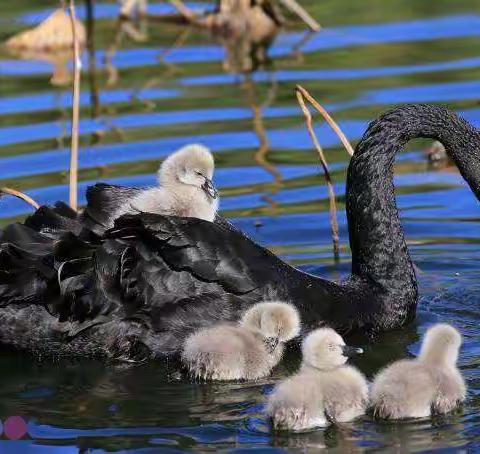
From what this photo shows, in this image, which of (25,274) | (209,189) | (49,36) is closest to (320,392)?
(209,189)

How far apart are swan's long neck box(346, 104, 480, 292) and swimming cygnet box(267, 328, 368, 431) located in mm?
1721

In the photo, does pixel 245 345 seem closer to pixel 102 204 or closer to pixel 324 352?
pixel 324 352

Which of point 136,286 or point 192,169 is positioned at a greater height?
point 192,169

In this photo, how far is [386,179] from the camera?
7934 mm

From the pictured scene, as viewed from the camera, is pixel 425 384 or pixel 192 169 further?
pixel 192 169

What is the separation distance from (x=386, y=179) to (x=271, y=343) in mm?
1687

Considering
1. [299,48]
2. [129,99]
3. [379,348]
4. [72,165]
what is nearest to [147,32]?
[299,48]

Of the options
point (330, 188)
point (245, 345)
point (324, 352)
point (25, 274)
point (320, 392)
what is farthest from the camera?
point (330, 188)

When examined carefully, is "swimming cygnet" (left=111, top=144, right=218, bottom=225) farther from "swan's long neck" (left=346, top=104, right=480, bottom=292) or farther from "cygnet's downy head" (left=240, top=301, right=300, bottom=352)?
"swan's long neck" (left=346, top=104, right=480, bottom=292)

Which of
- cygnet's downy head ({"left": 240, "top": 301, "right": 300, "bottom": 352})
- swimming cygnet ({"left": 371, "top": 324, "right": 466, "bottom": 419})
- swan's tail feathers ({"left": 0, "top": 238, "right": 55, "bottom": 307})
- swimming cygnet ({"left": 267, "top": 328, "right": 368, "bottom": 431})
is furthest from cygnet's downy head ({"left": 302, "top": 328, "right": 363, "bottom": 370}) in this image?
swan's tail feathers ({"left": 0, "top": 238, "right": 55, "bottom": 307})

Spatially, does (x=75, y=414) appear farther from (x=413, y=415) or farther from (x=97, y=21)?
(x=97, y=21)

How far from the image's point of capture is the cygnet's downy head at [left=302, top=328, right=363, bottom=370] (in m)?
6.04

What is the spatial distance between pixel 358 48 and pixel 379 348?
724 centimetres

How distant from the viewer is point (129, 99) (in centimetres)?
1268
